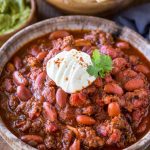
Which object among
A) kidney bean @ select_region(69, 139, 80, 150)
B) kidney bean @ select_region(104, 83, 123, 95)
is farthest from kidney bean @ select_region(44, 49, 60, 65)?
kidney bean @ select_region(69, 139, 80, 150)

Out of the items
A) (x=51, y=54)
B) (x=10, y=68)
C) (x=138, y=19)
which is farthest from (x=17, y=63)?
(x=138, y=19)

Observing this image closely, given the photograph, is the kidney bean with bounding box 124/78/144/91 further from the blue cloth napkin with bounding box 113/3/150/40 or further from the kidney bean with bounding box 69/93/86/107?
the blue cloth napkin with bounding box 113/3/150/40

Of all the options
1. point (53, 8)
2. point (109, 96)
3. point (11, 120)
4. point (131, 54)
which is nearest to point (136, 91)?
point (109, 96)

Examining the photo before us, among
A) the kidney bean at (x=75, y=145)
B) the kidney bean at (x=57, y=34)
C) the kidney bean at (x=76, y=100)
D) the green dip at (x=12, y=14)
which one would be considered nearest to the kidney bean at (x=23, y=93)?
the kidney bean at (x=76, y=100)

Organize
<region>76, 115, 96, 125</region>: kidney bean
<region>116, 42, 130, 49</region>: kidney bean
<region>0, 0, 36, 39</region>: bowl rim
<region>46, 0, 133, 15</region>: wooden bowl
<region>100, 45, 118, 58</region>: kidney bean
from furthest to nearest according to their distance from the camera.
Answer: <region>46, 0, 133, 15</region>: wooden bowl, <region>0, 0, 36, 39</region>: bowl rim, <region>116, 42, 130, 49</region>: kidney bean, <region>100, 45, 118, 58</region>: kidney bean, <region>76, 115, 96, 125</region>: kidney bean

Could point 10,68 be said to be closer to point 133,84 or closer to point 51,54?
point 51,54

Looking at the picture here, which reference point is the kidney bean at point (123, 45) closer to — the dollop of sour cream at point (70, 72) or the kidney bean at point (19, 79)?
the dollop of sour cream at point (70, 72)
